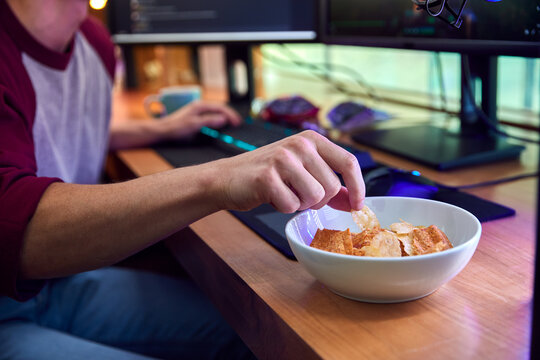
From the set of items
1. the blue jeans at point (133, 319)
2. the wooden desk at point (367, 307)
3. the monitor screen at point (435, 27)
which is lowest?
the blue jeans at point (133, 319)

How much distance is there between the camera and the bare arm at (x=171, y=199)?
54cm

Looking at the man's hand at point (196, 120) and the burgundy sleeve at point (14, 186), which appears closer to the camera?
the burgundy sleeve at point (14, 186)

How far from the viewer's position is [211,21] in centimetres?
145

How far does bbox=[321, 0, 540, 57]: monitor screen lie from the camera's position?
0.72 meters

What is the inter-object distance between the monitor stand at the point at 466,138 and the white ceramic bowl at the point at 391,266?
347mm

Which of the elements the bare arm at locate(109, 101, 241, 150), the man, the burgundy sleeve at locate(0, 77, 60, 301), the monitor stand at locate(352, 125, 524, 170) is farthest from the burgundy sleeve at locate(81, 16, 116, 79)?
the monitor stand at locate(352, 125, 524, 170)

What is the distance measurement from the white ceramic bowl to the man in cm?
7

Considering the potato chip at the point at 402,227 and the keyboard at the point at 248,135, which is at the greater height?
the keyboard at the point at 248,135

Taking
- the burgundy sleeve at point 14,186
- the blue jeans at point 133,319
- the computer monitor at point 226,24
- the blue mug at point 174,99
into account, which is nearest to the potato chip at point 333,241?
the burgundy sleeve at point 14,186

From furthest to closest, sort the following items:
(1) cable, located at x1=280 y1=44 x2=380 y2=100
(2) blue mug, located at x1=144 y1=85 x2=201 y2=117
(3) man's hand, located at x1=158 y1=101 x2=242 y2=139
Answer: (1) cable, located at x1=280 y1=44 x2=380 y2=100, (2) blue mug, located at x1=144 y1=85 x2=201 y2=117, (3) man's hand, located at x1=158 y1=101 x2=242 y2=139

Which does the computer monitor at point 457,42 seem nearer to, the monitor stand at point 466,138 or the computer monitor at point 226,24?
the monitor stand at point 466,138

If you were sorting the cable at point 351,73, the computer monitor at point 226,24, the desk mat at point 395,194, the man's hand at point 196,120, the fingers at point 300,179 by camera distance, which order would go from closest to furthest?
1. the fingers at point 300,179
2. the desk mat at point 395,194
3. the man's hand at point 196,120
4. the computer monitor at point 226,24
5. the cable at point 351,73

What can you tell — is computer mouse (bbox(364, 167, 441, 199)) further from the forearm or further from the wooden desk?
the forearm

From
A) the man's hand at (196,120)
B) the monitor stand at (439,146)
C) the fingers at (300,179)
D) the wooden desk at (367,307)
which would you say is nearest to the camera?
the wooden desk at (367,307)
